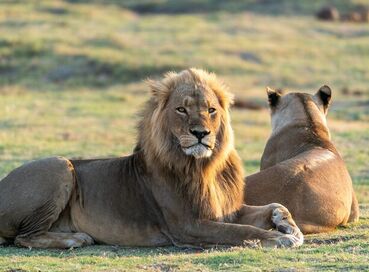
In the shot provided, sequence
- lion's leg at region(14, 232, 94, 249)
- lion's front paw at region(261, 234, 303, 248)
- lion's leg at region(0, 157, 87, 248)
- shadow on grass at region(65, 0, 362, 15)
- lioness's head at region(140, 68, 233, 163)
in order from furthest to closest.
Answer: shadow on grass at region(65, 0, 362, 15) < lion's leg at region(0, 157, 87, 248) < lion's leg at region(14, 232, 94, 249) < lioness's head at region(140, 68, 233, 163) < lion's front paw at region(261, 234, 303, 248)

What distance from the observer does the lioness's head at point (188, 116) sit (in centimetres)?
860

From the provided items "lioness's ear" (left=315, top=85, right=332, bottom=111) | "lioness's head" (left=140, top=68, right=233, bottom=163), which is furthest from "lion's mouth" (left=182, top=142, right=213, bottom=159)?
"lioness's ear" (left=315, top=85, right=332, bottom=111)

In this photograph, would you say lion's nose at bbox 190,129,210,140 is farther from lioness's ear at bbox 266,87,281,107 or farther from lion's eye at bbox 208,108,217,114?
lioness's ear at bbox 266,87,281,107

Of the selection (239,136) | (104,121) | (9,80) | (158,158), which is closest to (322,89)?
(158,158)

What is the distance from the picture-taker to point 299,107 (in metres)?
11.7

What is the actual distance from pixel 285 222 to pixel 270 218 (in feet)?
0.65

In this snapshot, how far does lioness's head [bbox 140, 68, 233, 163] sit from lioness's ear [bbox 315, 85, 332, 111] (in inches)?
118

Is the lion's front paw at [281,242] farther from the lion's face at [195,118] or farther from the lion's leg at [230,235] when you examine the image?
the lion's face at [195,118]

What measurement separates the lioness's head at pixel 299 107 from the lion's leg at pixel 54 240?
358 cm

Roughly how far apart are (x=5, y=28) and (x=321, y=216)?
31679 millimetres

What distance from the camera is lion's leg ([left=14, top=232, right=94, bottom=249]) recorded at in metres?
9.05

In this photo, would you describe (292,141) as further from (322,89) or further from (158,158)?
(158,158)

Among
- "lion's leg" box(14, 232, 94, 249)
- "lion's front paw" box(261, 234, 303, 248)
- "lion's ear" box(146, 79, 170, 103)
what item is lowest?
"lion's leg" box(14, 232, 94, 249)

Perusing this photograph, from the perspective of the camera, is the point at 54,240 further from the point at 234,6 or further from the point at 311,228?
the point at 234,6
